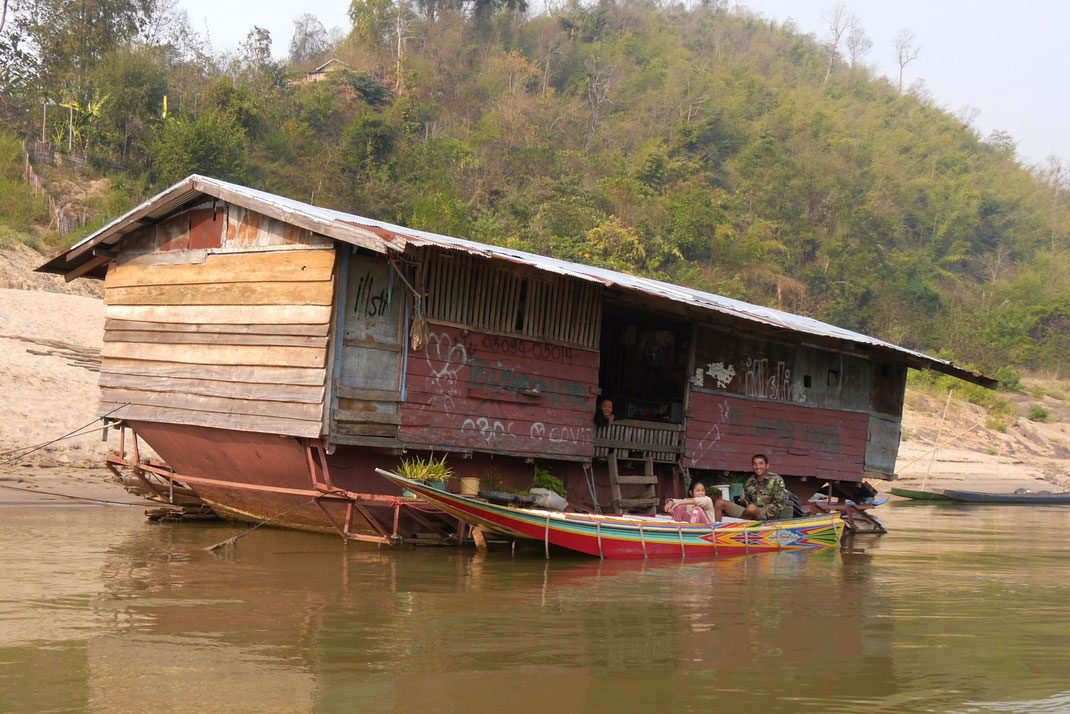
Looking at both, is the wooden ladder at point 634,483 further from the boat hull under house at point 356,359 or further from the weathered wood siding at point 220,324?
the weathered wood siding at point 220,324

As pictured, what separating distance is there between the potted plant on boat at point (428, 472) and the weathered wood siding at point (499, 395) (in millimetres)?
279

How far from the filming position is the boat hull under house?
35.9 ft

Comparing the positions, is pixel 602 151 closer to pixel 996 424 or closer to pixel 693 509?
pixel 996 424

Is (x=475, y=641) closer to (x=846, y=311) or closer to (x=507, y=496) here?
(x=507, y=496)

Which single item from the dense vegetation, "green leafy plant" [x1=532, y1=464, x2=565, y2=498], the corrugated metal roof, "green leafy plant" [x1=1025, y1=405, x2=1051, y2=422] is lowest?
"green leafy plant" [x1=532, y1=464, x2=565, y2=498]

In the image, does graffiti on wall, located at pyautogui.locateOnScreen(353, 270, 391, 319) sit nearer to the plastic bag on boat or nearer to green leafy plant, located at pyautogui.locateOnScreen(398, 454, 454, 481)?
green leafy plant, located at pyautogui.locateOnScreen(398, 454, 454, 481)

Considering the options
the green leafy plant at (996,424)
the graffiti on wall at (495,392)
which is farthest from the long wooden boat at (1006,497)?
the graffiti on wall at (495,392)

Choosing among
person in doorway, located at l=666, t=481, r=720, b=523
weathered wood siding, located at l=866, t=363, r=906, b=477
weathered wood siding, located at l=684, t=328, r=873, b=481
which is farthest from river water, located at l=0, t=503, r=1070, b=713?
weathered wood siding, located at l=866, t=363, r=906, b=477

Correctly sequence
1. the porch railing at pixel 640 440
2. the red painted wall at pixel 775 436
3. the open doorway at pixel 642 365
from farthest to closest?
the open doorway at pixel 642 365
the red painted wall at pixel 775 436
the porch railing at pixel 640 440

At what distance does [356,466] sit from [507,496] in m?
1.84

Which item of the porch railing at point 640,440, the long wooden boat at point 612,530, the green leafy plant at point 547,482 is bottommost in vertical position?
the long wooden boat at point 612,530

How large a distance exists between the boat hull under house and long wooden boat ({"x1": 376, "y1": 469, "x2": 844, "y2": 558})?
2.82ft

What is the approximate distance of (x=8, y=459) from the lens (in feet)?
48.4

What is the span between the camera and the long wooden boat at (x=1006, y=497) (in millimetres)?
25688
